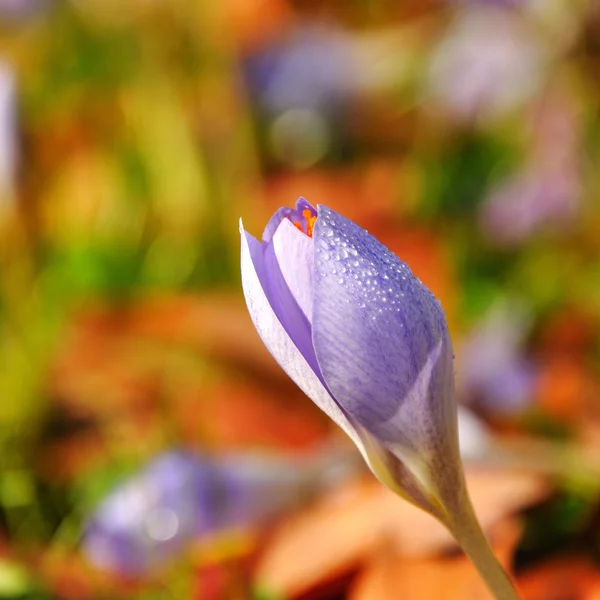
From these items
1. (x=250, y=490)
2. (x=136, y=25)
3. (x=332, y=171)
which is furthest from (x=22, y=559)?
(x=136, y=25)

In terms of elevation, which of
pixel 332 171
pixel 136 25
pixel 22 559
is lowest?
pixel 22 559

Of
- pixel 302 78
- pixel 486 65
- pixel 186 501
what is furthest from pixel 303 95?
pixel 186 501

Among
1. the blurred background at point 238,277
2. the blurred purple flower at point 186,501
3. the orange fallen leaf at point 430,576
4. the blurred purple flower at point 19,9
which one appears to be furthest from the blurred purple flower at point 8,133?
the blurred purple flower at point 19,9

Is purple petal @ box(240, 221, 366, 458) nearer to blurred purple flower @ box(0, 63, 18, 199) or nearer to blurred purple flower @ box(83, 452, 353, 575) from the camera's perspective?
blurred purple flower @ box(83, 452, 353, 575)

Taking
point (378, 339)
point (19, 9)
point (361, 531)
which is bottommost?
point (361, 531)

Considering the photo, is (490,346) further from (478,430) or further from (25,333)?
(25,333)

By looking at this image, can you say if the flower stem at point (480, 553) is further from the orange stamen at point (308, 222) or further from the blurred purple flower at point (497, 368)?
the blurred purple flower at point (497, 368)

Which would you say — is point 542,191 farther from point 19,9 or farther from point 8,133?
point 19,9
